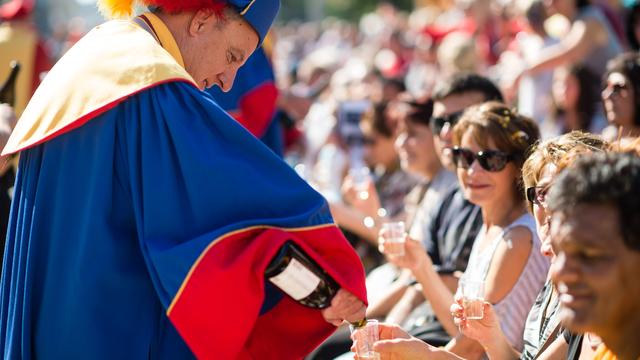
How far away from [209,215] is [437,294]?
5.50ft

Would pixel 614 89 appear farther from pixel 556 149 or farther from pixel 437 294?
pixel 556 149

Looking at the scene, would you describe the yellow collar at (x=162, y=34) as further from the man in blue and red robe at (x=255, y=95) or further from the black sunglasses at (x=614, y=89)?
the man in blue and red robe at (x=255, y=95)

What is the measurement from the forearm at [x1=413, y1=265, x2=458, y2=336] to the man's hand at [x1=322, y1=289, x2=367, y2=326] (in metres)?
1.24

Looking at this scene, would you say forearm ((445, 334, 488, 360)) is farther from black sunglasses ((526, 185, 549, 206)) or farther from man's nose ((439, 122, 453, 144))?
man's nose ((439, 122, 453, 144))

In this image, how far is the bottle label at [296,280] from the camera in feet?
9.36

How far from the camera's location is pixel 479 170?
4.32 metres

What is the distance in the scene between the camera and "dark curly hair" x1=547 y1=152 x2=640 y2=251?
7.10ft

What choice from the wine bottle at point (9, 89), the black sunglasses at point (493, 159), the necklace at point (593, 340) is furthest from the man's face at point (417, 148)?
the necklace at point (593, 340)

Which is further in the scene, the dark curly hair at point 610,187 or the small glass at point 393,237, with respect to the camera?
the small glass at point 393,237

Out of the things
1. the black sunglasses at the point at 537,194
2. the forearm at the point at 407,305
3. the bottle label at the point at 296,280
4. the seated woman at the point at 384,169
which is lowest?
the seated woman at the point at 384,169

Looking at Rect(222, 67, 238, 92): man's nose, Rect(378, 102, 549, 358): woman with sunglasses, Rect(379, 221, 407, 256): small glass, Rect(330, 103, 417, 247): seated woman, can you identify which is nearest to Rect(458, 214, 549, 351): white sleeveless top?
Rect(378, 102, 549, 358): woman with sunglasses

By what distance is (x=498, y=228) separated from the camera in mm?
4305

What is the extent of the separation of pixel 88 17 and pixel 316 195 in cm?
3034

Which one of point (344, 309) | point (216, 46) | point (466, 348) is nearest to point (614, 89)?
point (466, 348)
